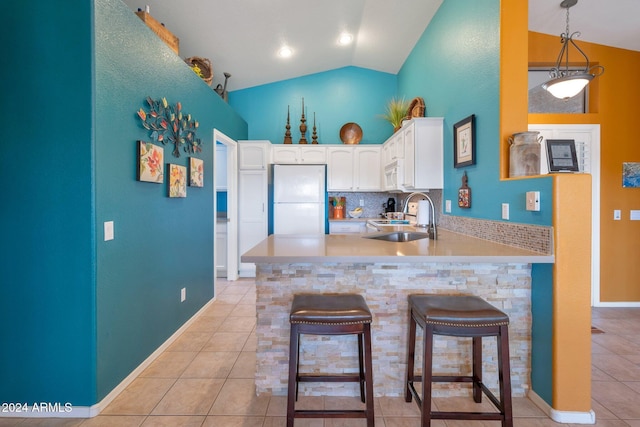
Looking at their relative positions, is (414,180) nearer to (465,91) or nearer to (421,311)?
(465,91)

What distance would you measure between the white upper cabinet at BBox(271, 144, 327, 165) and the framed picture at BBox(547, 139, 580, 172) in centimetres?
335

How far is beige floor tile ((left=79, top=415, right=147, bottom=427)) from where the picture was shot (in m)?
1.67

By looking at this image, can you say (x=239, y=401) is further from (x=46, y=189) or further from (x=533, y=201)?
(x=533, y=201)

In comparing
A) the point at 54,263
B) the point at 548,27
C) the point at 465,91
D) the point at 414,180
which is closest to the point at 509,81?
the point at 465,91

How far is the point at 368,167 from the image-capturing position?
4.86 meters

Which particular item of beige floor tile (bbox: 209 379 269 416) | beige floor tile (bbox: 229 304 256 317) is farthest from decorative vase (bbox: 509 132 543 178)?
beige floor tile (bbox: 229 304 256 317)

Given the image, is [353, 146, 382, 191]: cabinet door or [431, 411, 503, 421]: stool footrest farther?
[353, 146, 382, 191]: cabinet door

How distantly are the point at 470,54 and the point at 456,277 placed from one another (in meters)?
1.88

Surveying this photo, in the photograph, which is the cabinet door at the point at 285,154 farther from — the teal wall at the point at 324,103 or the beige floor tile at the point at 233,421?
the beige floor tile at the point at 233,421

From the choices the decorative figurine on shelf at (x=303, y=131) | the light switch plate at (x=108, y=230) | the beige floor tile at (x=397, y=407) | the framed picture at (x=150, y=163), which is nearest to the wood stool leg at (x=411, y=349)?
the beige floor tile at (x=397, y=407)

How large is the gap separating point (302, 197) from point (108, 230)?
2.93 metres

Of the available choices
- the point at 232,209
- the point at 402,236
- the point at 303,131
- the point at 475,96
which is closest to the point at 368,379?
the point at 402,236

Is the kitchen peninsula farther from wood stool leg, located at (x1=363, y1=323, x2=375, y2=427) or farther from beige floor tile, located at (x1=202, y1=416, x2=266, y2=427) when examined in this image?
wood stool leg, located at (x1=363, y1=323, x2=375, y2=427)

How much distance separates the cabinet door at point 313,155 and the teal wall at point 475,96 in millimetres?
1814
